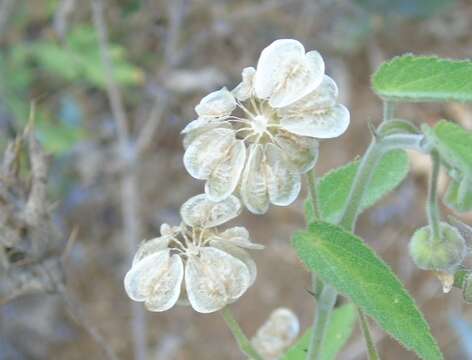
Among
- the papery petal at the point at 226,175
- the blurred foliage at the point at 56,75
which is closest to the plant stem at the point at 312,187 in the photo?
the papery petal at the point at 226,175

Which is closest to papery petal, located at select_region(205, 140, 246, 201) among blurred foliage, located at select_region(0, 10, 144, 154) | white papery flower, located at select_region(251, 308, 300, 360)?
white papery flower, located at select_region(251, 308, 300, 360)

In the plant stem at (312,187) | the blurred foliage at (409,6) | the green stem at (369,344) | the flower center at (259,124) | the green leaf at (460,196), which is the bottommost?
the green stem at (369,344)

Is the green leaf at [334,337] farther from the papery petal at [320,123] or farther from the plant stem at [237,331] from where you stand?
the papery petal at [320,123]

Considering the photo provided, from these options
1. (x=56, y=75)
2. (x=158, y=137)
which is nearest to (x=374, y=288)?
(x=56, y=75)

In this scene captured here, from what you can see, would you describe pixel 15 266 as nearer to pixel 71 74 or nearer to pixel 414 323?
pixel 414 323

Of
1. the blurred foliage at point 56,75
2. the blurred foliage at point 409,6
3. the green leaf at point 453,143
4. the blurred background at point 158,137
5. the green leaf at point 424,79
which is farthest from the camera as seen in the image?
the blurred foliage at point 409,6
